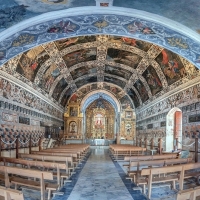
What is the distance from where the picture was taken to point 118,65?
2480cm

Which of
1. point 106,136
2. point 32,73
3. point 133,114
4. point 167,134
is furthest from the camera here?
point 106,136

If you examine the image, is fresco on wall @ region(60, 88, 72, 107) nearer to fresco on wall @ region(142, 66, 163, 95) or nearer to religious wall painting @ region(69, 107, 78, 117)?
religious wall painting @ region(69, 107, 78, 117)

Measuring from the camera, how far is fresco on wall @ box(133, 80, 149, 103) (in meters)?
26.5

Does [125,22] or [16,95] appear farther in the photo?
[16,95]

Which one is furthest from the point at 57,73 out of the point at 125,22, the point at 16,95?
the point at 125,22

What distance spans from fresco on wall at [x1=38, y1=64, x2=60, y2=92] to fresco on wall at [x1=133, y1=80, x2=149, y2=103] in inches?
317

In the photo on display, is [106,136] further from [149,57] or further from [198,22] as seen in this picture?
[198,22]

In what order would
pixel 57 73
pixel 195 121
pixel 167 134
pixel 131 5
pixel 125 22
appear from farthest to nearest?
pixel 57 73 → pixel 167 134 → pixel 195 121 → pixel 125 22 → pixel 131 5

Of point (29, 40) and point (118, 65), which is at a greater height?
point (118, 65)

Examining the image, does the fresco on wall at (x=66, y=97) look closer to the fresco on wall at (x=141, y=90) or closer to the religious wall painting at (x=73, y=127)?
the religious wall painting at (x=73, y=127)

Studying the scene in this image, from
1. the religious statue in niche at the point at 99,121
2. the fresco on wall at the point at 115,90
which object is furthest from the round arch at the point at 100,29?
the religious statue in niche at the point at 99,121

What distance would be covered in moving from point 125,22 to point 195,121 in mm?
8937

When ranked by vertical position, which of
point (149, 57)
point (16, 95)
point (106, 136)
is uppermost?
point (149, 57)

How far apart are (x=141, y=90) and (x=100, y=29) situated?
17.5m
